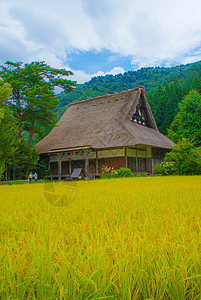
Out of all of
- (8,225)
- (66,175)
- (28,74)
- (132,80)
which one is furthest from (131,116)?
(132,80)

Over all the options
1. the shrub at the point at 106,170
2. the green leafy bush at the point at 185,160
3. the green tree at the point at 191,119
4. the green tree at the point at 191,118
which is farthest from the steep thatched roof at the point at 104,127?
the green tree at the point at 191,118

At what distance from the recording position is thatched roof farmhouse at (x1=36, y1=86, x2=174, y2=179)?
1677 centimetres

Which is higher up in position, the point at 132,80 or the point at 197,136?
the point at 132,80

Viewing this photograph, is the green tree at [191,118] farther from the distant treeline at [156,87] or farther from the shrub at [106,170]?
the shrub at [106,170]

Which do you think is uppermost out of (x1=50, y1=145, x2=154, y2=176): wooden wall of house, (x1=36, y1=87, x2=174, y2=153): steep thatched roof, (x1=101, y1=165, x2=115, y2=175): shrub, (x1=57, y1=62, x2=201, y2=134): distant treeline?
(x1=57, y1=62, x2=201, y2=134): distant treeline

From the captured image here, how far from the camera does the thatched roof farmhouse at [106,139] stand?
16.8 metres

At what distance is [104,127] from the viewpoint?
736 inches

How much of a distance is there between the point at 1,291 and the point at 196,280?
851 millimetres

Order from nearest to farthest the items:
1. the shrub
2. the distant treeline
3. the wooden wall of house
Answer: the shrub → the wooden wall of house → the distant treeline

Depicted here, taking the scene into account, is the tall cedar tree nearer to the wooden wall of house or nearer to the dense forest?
the wooden wall of house

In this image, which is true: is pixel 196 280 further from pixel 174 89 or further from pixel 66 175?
pixel 174 89

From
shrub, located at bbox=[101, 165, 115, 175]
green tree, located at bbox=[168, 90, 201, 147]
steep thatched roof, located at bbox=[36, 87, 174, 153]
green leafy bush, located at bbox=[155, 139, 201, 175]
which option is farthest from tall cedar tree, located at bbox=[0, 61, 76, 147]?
green tree, located at bbox=[168, 90, 201, 147]

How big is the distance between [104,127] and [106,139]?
2.00 metres

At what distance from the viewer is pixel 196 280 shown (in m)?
1.06
